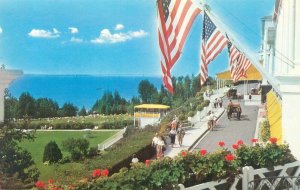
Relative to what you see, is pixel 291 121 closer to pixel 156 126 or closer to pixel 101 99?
pixel 156 126

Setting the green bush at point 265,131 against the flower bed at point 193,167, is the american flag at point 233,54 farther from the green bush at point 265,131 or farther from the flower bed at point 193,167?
the flower bed at point 193,167

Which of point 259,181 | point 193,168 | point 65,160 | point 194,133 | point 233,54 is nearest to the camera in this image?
point 193,168

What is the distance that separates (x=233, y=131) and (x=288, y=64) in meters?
1.13

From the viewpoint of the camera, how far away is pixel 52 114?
24.2 feet

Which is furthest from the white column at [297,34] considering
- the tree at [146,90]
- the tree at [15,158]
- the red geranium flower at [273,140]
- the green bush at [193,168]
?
the tree at [15,158]

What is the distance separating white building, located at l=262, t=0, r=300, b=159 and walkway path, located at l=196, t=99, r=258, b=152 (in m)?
0.39

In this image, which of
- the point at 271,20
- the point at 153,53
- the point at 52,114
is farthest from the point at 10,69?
the point at 271,20

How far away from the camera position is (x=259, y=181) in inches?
277

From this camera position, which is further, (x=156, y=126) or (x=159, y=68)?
(x=156, y=126)

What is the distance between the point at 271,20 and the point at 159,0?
2.07m

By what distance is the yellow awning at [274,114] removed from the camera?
26.9 feet

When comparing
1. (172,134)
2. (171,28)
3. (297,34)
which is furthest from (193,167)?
(297,34)

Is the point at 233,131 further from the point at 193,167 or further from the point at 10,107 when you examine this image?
the point at 10,107

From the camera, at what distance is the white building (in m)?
7.88
